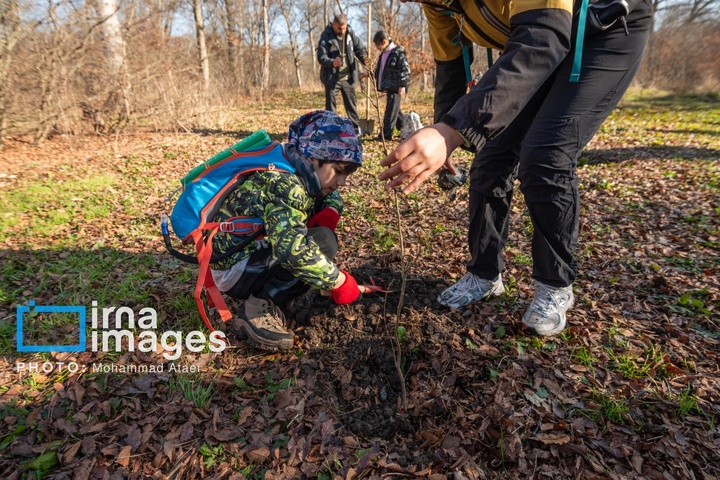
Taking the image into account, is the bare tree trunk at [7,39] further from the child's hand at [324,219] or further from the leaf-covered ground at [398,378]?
the child's hand at [324,219]

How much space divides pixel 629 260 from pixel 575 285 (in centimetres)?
69

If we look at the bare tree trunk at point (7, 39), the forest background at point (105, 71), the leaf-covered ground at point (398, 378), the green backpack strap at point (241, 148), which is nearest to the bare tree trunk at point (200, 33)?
the forest background at point (105, 71)

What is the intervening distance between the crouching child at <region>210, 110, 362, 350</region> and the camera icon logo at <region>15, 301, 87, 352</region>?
3.33ft

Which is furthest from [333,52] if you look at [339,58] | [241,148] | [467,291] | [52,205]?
[467,291]

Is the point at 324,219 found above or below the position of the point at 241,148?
below

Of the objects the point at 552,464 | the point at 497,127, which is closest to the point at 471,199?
the point at 497,127

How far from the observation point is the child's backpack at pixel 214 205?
2.16m

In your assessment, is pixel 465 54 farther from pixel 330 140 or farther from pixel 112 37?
pixel 112 37

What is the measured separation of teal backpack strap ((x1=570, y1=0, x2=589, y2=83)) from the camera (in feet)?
5.16

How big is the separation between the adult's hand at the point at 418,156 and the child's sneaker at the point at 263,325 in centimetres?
138

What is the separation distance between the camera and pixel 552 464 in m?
1.61

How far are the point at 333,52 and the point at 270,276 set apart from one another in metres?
6.96

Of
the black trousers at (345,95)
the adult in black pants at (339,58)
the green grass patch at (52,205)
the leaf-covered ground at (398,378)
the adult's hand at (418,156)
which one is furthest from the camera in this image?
the black trousers at (345,95)

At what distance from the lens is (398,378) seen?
2.14m
